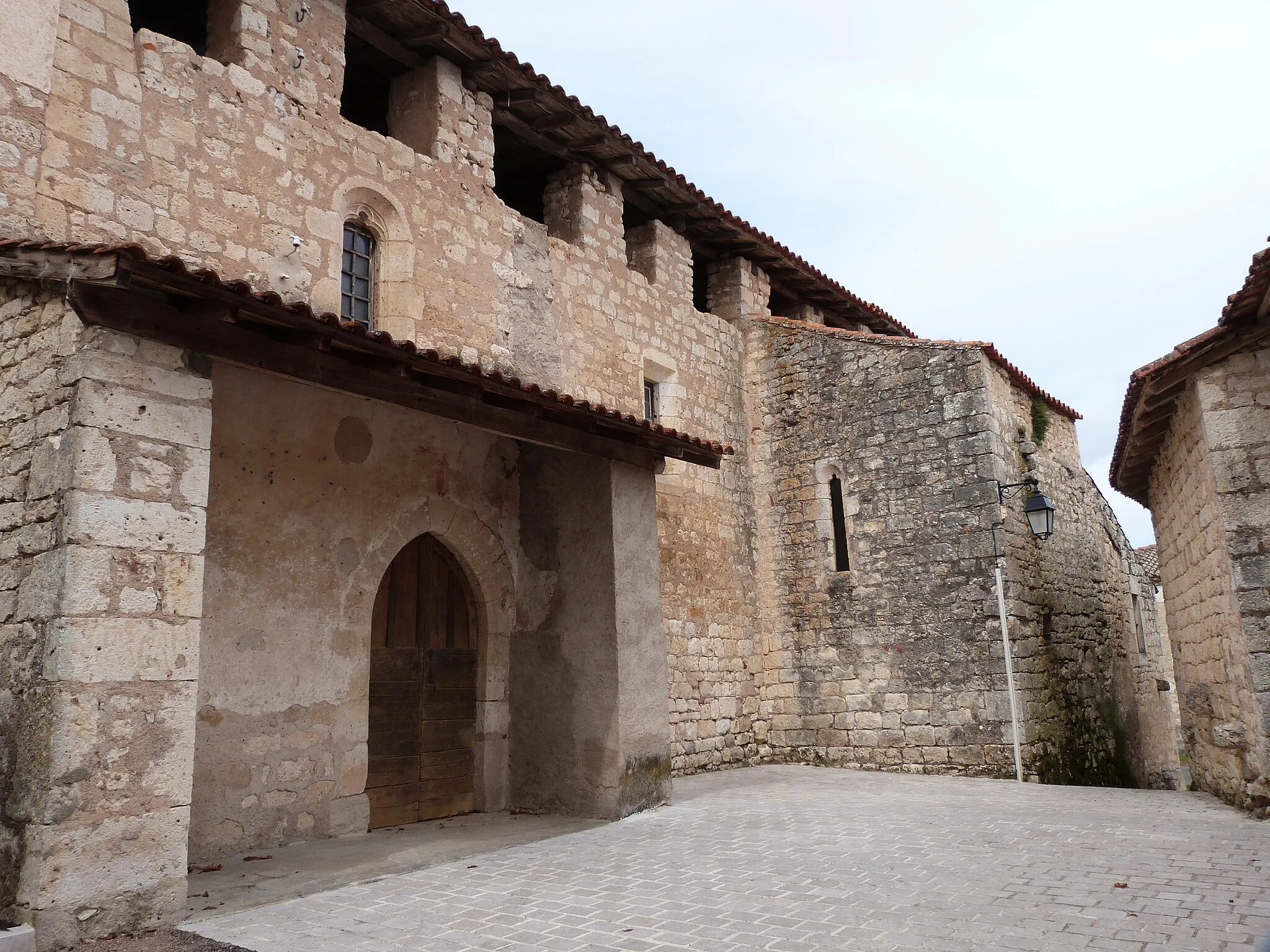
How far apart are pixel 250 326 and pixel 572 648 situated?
147 inches

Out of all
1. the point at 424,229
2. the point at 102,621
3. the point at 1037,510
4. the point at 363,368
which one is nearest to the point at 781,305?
the point at 1037,510

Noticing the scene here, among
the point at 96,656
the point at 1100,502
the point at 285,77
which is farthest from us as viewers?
the point at 1100,502

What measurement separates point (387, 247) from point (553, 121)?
2725 mm

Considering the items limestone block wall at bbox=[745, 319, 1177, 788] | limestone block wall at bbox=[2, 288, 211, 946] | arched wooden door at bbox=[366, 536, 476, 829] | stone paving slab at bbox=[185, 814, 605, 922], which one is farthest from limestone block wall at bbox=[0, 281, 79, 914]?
limestone block wall at bbox=[745, 319, 1177, 788]

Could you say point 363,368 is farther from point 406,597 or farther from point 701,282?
point 701,282

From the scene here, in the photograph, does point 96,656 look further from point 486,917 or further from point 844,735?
point 844,735

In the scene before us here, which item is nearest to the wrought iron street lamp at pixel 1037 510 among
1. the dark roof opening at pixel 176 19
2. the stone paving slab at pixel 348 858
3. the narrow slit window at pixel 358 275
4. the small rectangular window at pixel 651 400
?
the small rectangular window at pixel 651 400

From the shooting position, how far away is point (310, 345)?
5.18 meters

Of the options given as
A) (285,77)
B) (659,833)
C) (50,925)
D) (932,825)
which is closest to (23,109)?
(285,77)

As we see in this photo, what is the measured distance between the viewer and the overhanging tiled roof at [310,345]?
425 cm

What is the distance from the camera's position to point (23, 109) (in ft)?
18.4

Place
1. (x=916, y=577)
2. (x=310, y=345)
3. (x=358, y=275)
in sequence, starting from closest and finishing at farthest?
(x=310, y=345)
(x=358, y=275)
(x=916, y=577)

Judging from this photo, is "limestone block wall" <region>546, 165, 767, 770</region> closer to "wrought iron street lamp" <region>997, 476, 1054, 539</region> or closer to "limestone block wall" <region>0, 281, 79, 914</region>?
"wrought iron street lamp" <region>997, 476, 1054, 539</region>

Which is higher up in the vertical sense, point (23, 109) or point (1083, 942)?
point (23, 109)
